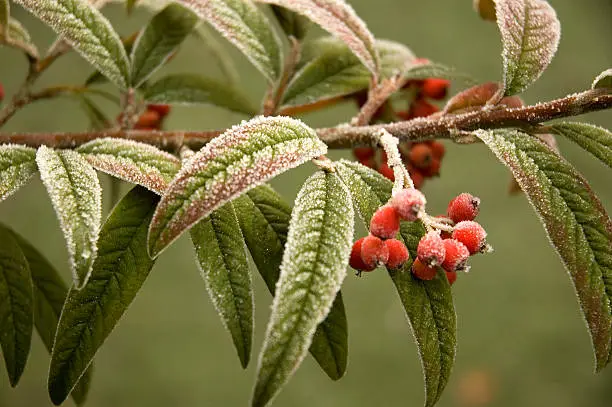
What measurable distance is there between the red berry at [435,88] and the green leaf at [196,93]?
0.23 metres

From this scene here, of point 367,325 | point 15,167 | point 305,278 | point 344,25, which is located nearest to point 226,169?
point 305,278

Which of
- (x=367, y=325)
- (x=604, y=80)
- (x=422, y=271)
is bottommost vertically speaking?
(x=367, y=325)

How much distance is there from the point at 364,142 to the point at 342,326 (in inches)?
7.3

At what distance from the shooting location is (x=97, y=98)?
2.61 m

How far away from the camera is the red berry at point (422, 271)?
1.72ft

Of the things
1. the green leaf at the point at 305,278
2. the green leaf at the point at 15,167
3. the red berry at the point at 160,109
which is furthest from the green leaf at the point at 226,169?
the red berry at the point at 160,109

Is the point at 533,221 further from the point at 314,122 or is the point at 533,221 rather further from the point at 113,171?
the point at 113,171

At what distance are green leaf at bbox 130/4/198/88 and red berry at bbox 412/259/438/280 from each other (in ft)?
1.30

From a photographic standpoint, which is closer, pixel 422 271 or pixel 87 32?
pixel 422 271

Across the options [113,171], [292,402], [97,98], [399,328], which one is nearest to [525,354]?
[399,328]

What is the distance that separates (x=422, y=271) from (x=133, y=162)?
0.87 feet

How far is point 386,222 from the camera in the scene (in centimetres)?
48

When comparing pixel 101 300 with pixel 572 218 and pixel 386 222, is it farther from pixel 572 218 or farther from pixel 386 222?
pixel 572 218

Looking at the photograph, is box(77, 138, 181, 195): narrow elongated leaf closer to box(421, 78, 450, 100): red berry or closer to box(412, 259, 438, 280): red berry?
box(412, 259, 438, 280): red berry
